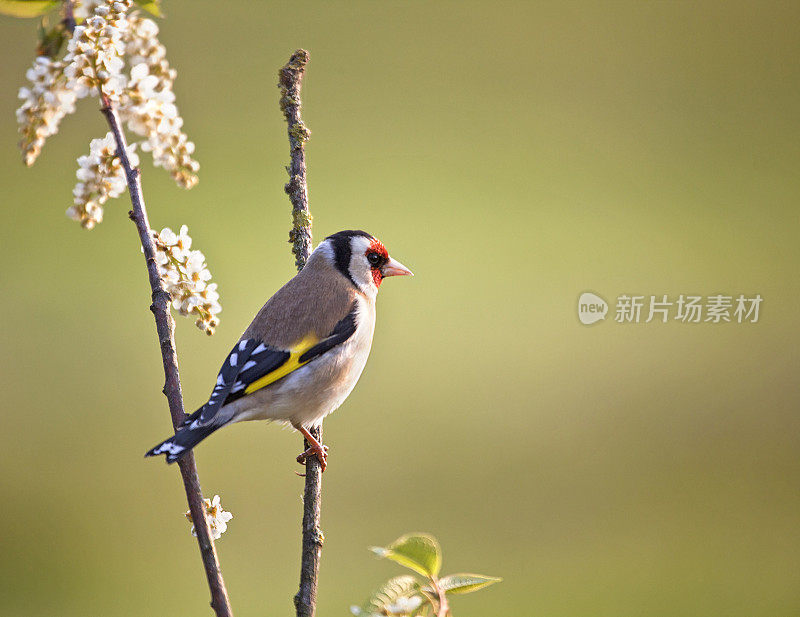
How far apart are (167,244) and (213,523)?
0.28 meters

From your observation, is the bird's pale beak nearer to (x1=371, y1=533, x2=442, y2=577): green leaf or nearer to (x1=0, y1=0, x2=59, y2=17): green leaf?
(x1=0, y1=0, x2=59, y2=17): green leaf

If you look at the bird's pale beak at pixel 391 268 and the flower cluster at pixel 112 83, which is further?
the bird's pale beak at pixel 391 268

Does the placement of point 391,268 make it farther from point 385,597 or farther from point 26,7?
point 385,597

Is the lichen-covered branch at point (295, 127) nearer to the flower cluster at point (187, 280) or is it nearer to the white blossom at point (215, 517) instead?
the flower cluster at point (187, 280)

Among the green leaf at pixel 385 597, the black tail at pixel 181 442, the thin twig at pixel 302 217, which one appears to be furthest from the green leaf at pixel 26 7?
the green leaf at pixel 385 597

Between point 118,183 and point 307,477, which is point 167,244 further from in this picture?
point 307,477

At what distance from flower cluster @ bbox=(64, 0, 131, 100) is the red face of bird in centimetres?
78

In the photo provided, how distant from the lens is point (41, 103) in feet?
2.87

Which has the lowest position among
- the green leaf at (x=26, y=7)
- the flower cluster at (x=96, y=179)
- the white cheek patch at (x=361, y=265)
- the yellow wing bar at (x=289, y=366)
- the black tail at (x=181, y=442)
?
the black tail at (x=181, y=442)

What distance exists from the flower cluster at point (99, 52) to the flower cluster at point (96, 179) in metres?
0.05

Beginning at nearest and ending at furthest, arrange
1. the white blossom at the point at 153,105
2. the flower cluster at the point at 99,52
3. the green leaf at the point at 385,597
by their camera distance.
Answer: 1. the green leaf at the point at 385,597
2. the flower cluster at the point at 99,52
3. the white blossom at the point at 153,105

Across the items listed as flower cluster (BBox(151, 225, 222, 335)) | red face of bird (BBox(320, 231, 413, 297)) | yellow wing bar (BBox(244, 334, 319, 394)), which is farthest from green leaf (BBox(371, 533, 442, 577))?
red face of bird (BBox(320, 231, 413, 297))

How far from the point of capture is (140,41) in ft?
3.14

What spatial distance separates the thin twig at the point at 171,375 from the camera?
65 centimetres
